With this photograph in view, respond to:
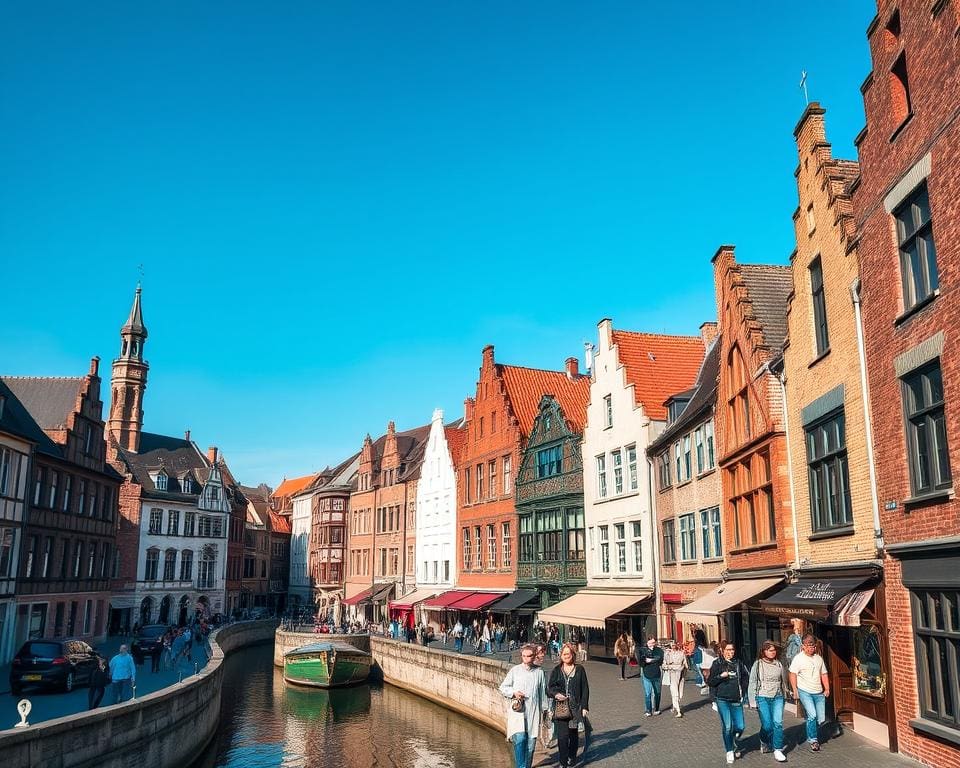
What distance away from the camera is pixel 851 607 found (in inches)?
566

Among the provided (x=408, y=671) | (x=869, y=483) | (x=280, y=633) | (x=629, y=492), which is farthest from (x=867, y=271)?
(x=280, y=633)

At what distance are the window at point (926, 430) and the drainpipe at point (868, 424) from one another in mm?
1684

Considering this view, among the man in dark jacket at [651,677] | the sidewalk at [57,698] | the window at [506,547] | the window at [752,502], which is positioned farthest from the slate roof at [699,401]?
the sidewalk at [57,698]

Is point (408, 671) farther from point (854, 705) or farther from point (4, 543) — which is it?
point (854, 705)

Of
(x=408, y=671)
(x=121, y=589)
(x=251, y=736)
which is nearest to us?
(x=251, y=736)

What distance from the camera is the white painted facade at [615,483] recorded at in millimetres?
33312

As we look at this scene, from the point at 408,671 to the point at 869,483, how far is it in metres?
28.3

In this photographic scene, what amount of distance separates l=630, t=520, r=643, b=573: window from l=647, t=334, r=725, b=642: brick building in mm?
1596

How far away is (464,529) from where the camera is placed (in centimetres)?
5056

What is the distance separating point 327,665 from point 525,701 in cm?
3095

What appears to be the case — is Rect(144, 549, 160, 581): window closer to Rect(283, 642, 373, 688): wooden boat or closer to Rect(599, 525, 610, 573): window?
Rect(283, 642, 373, 688): wooden boat

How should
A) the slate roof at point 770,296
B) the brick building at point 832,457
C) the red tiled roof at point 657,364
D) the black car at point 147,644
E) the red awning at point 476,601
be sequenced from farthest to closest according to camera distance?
1. the red awning at point 476,601
2. the black car at point 147,644
3. the red tiled roof at point 657,364
4. the slate roof at point 770,296
5. the brick building at point 832,457

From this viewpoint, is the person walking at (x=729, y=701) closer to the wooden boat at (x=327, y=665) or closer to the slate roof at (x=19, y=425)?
the wooden boat at (x=327, y=665)

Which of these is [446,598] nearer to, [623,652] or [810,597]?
[623,652]
